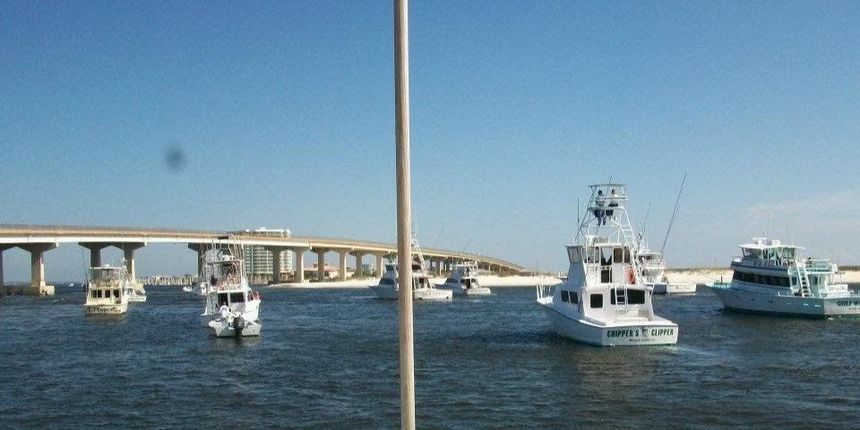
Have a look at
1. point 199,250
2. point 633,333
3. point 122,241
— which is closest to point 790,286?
point 633,333

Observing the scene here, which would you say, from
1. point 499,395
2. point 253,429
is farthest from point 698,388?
point 253,429

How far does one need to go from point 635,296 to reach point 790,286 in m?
25.3

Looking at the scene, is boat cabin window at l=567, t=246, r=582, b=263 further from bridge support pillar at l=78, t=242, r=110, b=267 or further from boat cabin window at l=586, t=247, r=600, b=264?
bridge support pillar at l=78, t=242, r=110, b=267

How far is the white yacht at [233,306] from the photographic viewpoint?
4919cm

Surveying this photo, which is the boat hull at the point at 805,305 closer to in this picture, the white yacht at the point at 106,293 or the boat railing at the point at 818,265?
the boat railing at the point at 818,265

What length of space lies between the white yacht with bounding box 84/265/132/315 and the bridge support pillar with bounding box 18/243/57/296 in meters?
38.9

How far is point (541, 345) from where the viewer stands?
4362 centimetres

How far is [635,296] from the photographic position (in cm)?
4166

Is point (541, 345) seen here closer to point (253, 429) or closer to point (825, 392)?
point (825, 392)

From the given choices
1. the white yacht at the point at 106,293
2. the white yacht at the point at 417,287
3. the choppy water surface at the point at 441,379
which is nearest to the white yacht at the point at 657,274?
the white yacht at the point at 417,287

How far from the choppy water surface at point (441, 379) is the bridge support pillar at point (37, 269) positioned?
62.5m

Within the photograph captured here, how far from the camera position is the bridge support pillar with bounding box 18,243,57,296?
368ft

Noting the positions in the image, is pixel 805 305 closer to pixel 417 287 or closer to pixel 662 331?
pixel 662 331

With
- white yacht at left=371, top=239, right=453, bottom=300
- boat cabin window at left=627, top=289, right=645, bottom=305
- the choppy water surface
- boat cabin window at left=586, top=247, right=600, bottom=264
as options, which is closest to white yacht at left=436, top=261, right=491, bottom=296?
white yacht at left=371, top=239, right=453, bottom=300
